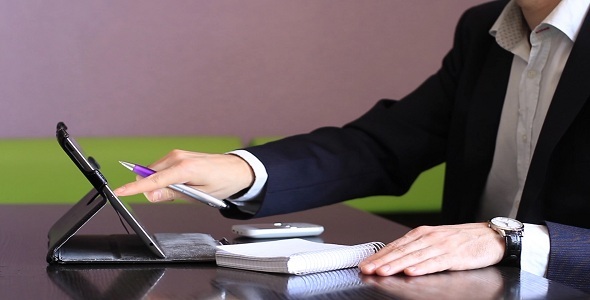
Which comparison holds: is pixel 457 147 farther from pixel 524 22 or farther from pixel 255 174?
pixel 255 174


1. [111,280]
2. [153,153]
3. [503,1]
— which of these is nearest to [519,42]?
[503,1]

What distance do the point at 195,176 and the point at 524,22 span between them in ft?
2.75

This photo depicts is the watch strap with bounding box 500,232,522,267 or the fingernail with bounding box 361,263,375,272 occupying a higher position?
the fingernail with bounding box 361,263,375,272

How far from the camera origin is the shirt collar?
5.54 ft

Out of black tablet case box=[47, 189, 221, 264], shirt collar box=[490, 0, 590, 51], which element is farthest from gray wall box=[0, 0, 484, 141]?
black tablet case box=[47, 189, 221, 264]

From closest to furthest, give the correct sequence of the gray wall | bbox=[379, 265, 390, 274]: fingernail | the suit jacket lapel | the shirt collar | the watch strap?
bbox=[379, 265, 390, 274]: fingernail → the watch strap → the suit jacket lapel → the shirt collar → the gray wall

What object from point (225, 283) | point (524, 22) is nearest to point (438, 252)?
point (225, 283)

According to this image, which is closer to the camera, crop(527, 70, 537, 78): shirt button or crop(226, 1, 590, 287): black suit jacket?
crop(226, 1, 590, 287): black suit jacket

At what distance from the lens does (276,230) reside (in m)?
1.44

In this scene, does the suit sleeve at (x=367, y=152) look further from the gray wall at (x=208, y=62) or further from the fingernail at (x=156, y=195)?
the gray wall at (x=208, y=62)

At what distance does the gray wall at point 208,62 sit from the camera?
3.01 m

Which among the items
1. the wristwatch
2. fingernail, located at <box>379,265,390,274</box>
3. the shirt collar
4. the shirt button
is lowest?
the wristwatch

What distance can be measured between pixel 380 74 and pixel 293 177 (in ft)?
5.53

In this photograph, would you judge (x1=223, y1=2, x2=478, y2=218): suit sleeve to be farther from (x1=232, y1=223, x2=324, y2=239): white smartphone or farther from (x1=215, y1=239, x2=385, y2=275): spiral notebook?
(x1=215, y1=239, x2=385, y2=275): spiral notebook
